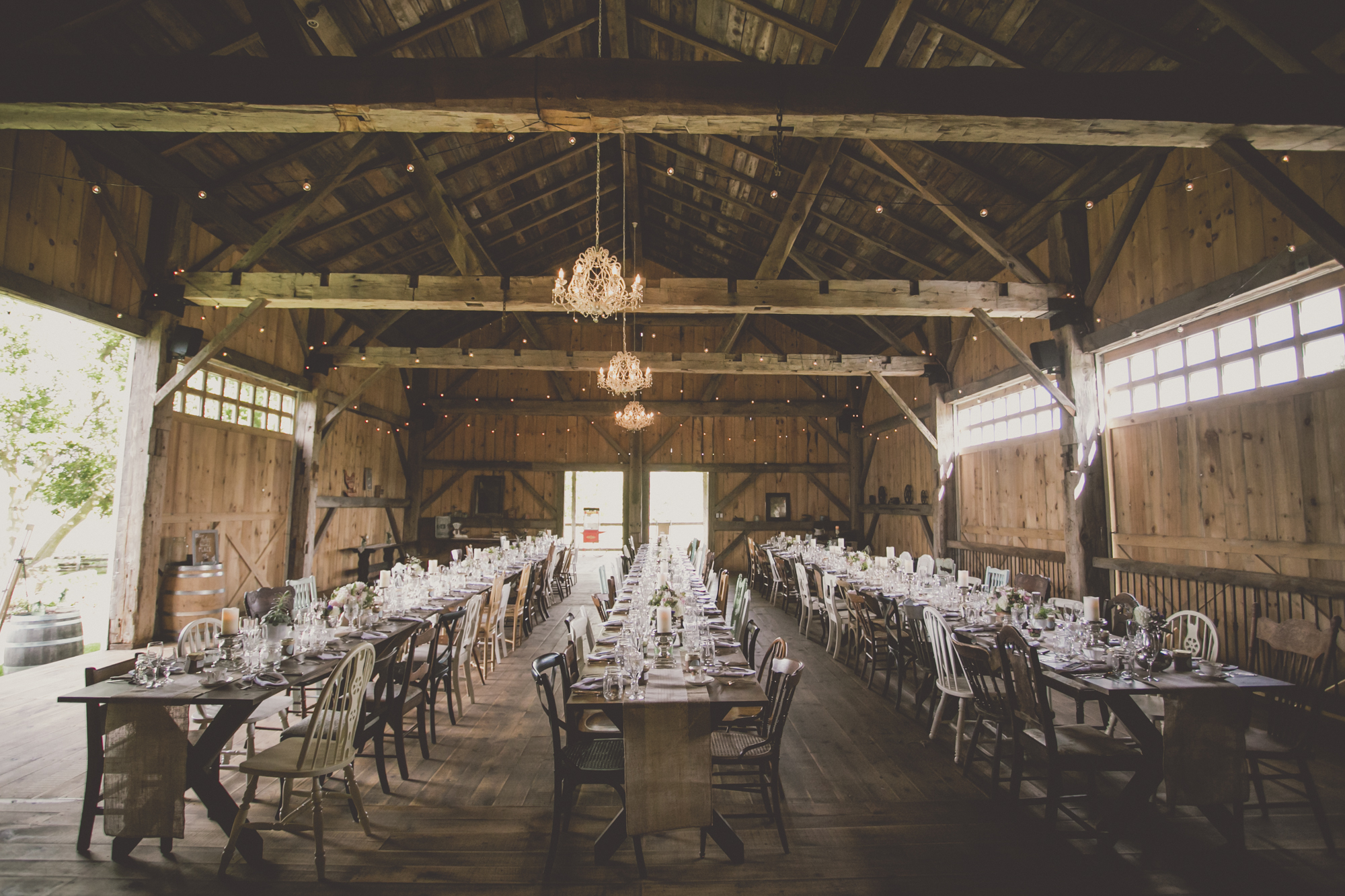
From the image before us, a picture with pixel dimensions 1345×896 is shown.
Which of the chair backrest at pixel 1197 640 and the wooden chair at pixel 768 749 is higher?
the chair backrest at pixel 1197 640

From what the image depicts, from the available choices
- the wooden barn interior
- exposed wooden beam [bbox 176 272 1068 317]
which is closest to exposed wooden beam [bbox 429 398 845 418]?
the wooden barn interior

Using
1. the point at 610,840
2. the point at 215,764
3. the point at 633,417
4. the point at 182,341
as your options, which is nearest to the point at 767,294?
the point at 633,417

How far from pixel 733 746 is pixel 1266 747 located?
9.12ft

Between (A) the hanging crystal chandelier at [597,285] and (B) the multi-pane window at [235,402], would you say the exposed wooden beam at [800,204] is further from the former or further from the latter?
(B) the multi-pane window at [235,402]

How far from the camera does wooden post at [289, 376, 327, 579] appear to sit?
32.7ft

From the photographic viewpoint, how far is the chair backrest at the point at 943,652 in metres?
4.23

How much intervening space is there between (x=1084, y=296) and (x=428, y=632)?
7616 mm

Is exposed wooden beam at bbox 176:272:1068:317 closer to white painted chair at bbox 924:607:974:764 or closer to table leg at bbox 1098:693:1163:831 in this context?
white painted chair at bbox 924:607:974:764

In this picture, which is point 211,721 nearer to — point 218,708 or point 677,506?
point 218,708

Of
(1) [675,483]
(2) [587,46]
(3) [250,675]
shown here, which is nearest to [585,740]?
(3) [250,675]

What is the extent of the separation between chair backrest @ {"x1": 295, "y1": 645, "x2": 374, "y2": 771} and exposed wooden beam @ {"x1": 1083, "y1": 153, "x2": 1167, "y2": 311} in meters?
7.83

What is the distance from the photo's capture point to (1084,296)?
7.30m

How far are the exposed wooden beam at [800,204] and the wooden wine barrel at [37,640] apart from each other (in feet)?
26.5

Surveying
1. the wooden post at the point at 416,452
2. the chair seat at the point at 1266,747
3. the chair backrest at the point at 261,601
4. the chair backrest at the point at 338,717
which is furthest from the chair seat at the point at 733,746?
the wooden post at the point at 416,452
